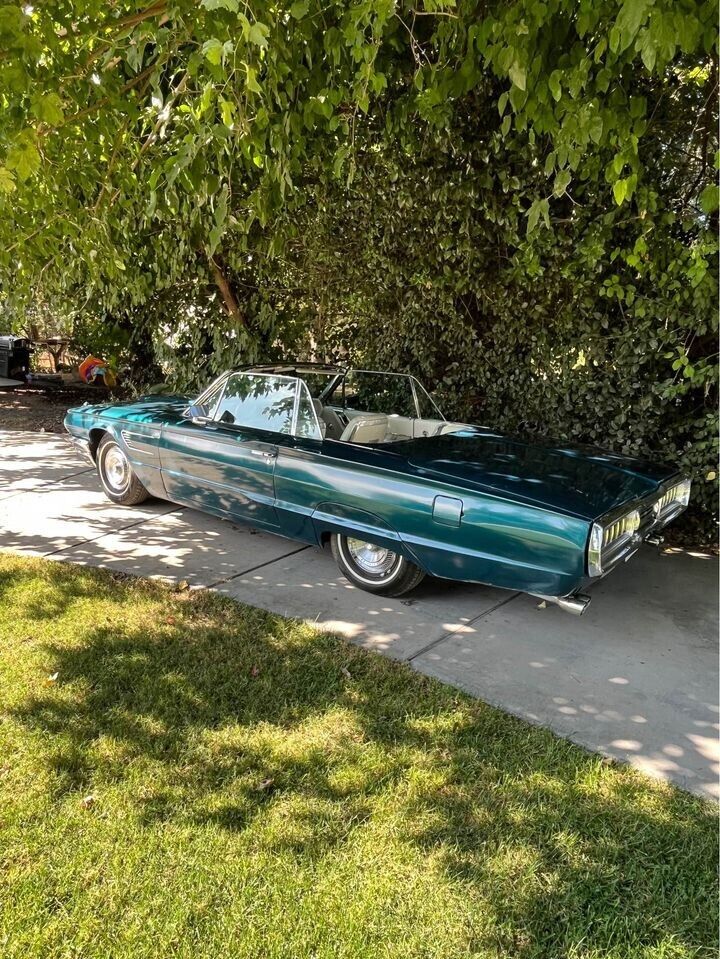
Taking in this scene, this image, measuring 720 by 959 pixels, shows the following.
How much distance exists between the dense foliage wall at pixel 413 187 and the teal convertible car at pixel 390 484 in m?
1.23

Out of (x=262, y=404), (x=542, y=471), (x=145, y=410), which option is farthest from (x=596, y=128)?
(x=145, y=410)

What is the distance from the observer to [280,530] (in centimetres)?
467

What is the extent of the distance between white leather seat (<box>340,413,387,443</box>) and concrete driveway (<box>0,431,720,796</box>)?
94 centimetres

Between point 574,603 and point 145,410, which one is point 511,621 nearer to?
point 574,603

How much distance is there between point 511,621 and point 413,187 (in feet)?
13.4

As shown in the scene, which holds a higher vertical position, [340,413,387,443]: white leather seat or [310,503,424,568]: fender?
[340,413,387,443]: white leather seat

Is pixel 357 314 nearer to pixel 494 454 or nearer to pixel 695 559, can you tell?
pixel 494 454

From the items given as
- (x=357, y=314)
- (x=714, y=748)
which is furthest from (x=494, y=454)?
(x=357, y=314)

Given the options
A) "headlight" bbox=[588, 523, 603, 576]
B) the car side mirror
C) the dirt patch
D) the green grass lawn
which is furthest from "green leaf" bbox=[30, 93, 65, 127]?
the dirt patch

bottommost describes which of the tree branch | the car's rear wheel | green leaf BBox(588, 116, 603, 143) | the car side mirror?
the car's rear wheel

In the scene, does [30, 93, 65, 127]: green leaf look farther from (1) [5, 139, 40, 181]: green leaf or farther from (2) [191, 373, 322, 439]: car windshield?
(2) [191, 373, 322, 439]: car windshield

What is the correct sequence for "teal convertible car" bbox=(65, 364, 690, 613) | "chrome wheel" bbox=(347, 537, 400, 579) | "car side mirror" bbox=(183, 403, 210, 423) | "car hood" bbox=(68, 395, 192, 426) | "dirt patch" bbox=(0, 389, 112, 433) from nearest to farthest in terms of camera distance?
"teal convertible car" bbox=(65, 364, 690, 613) → "chrome wheel" bbox=(347, 537, 400, 579) → "car side mirror" bbox=(183, 403, 210, 423) → "car hood" bbox=(68, 395, 192, 426) → "dirt patch" bbox=(0, 389, 112, 433)

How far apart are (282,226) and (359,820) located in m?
4.49

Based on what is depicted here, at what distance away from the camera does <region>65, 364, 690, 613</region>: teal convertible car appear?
347 centimetres
